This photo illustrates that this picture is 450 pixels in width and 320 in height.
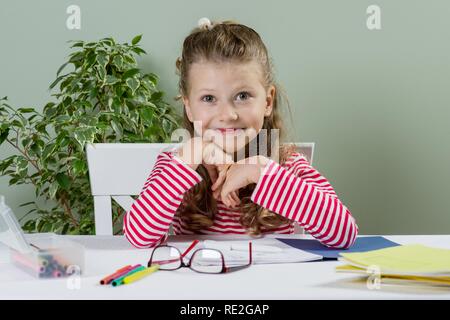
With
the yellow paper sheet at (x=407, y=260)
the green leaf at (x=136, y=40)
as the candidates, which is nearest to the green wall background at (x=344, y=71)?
the green leaf at (x=136, y=40)

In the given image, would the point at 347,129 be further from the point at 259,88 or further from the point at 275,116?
the point at 259,88

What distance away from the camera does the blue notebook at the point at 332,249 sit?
1.17 meters

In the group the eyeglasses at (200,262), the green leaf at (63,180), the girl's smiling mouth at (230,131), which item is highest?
the girl's smiling mouth at (230,131)

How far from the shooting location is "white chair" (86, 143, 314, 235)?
62.2 inches

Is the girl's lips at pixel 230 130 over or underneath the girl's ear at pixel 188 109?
underneath

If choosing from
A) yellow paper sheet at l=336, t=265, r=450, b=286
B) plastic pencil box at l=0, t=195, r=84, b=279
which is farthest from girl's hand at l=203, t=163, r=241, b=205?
yellow paper sheet at l=336, t=265, r=450, b=286

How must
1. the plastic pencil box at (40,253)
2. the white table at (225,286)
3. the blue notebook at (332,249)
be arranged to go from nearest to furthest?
1. the white table at (225,286)
2. the plastic pencil box at (40,253)
3. the blue notebook at (332,249)

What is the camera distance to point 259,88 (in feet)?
4.71

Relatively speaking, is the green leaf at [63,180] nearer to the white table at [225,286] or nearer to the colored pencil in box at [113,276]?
the white table at [225,286]

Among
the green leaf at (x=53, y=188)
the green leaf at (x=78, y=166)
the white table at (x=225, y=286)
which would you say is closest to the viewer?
the white table at (x=225, y=286)

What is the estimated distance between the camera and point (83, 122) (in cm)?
218

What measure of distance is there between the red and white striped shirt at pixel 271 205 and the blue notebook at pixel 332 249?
0.02 meters
